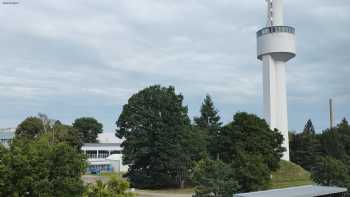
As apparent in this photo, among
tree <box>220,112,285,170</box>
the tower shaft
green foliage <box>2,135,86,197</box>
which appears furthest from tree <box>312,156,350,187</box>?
the tower shaft

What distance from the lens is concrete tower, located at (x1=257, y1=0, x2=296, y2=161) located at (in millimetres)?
81000

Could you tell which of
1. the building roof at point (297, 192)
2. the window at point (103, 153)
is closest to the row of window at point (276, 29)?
the building roof at point (297, 192)

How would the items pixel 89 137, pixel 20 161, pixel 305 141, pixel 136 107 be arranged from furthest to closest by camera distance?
pixel 89 137
pixel 305 141
pixel 136 107
pixel 20 161

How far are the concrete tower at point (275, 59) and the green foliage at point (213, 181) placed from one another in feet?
152

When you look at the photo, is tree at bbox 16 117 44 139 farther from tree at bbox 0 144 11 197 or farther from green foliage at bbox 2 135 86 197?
tree at bbox 0 144 11 197

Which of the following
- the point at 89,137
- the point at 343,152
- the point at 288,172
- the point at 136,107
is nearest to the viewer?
the point at 136,107

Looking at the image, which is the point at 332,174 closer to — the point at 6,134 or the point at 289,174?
the point at 289,174

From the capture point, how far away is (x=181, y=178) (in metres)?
64.1

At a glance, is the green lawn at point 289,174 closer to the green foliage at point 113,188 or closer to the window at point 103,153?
the green foliage at point 113,188

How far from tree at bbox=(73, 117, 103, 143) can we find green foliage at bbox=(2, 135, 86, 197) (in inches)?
4706

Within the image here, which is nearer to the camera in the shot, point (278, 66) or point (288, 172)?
point (288, 172)

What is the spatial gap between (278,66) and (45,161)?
62.8 metres

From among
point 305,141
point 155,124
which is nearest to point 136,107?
point 155,124

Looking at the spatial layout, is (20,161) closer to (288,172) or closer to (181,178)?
(181,178)
